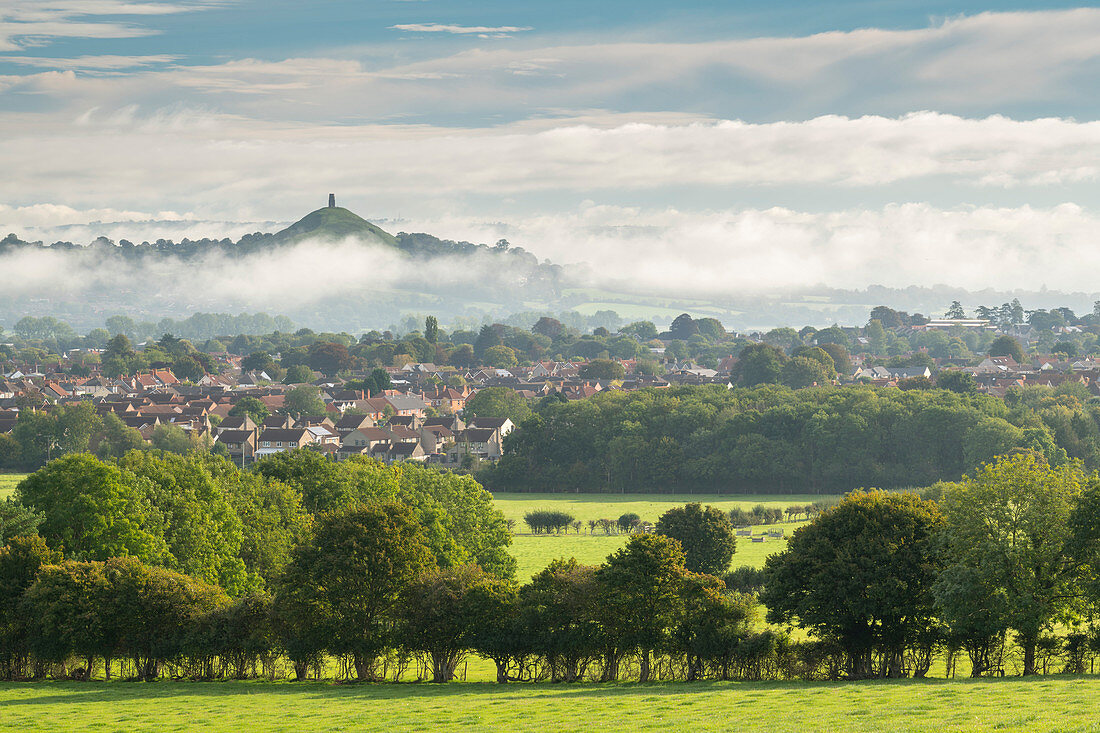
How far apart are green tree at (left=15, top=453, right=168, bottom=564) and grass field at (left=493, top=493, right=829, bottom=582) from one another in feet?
62.4

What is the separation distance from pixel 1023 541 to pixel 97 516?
96.8ft

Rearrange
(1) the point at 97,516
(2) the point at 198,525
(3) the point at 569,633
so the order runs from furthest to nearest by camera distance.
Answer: (2) the point at 198,525
(1) the point at 97,516
(3) the point at 569,633

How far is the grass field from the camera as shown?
201 feet

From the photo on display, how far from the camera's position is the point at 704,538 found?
50219 millimetres

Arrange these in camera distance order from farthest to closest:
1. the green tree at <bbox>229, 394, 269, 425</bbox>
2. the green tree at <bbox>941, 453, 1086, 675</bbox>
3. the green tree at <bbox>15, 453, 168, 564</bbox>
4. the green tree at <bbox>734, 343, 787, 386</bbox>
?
the green tree at <bbox>734, 343, 787, 386</bbox>
the green tree at <bbox>229, 394, 269, 425</bbox>
the green tree at <bbox>15, 453, 168, 564</bbox>
the green tree at <bbox>941, 453, 1086, 675</bbox>

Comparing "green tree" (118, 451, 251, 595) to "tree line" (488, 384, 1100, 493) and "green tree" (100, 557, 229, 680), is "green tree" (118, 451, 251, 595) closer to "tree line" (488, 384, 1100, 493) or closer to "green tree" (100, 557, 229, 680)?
"green tree" (100, 557, 229, 680)

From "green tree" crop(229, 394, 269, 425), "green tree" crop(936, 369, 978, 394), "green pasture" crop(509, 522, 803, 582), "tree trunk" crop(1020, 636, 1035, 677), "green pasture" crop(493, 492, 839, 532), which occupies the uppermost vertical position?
"green tree" crop(936, 369, 978, 394)

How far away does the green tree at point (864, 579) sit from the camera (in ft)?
107

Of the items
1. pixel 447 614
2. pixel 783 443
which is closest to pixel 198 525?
pixel 447 614

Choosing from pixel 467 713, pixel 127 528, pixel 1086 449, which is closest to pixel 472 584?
pixel 467 713

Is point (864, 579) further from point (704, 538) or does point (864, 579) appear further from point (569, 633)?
point (704, 538)

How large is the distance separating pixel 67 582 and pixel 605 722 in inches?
716

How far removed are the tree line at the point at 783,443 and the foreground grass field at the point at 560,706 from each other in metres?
69.0

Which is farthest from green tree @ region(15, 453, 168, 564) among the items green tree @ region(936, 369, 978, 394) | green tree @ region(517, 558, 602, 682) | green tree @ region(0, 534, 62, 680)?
green tree @ region(936, 369, 978, 394)
